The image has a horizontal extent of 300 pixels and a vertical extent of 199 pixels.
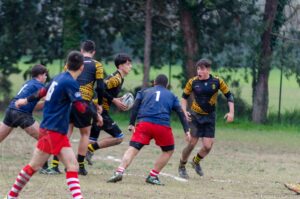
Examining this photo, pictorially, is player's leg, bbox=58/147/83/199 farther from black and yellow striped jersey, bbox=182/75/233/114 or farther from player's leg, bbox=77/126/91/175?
black and yellow striped jersey, bbox=182/75/233/114

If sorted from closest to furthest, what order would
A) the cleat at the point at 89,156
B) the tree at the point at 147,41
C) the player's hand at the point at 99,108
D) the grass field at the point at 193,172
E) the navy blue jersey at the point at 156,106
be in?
the grass field at the point at 193,172 < the navy blue jersey at the point at 156,106 < the player's hand at the point at 99,108 < the cleat at the point at 89,156 < the tree at the point at 147,41

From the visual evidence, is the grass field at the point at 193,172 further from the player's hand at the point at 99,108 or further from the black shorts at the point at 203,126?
the player's hand at the point at 99,108

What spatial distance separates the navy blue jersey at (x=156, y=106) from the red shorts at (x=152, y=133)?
7cm

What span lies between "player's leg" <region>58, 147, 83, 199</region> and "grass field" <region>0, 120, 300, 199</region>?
1.00 meters

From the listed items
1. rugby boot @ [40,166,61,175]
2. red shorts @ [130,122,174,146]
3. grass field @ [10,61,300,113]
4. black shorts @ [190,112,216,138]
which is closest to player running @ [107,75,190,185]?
red shorts @ [130,122,174,146]

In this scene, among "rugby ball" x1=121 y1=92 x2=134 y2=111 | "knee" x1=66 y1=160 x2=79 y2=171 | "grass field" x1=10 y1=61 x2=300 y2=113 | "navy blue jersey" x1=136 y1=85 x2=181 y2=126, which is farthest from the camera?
"grass field" x1=10 y1=61 x2=300 y2=113

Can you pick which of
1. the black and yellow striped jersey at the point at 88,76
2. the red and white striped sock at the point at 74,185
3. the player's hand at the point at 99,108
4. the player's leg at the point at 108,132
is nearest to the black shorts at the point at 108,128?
the player's leg at the point at 108,132

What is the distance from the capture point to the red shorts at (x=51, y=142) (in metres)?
11.2

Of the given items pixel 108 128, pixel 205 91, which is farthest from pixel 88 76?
pixel 205 91

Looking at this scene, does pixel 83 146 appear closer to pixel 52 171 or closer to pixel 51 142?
pixel 52 171

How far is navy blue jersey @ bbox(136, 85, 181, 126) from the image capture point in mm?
13945

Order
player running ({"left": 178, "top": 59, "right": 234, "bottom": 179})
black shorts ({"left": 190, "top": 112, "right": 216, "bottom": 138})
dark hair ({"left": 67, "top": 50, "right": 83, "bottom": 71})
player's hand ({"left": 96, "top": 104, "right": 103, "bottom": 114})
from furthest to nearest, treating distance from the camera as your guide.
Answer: black shorts ({"left": 190, "top": 112, "right": 216, "bottom": 138}), player running ({"left": 178, "top": 59, "right": 234, "bottom": 179}), player's hand ({"left": 96, "top": 104, "right": 103, "bottom": 114}), dark hair ({"left": 67, "top": 50, "right": 83, "bottom": 71})

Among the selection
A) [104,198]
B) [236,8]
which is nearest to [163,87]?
[104,198]

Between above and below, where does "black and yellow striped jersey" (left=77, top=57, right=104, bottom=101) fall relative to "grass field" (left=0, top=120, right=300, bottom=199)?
above
